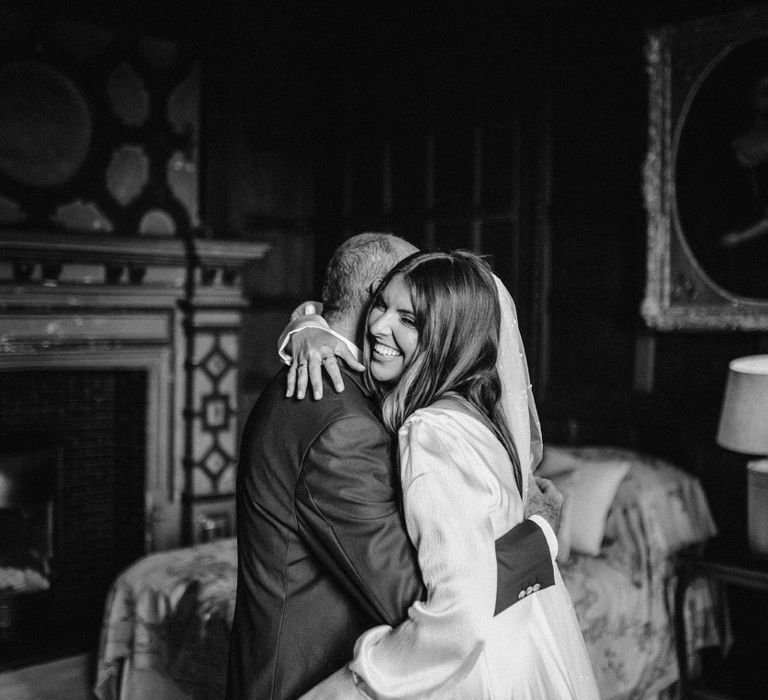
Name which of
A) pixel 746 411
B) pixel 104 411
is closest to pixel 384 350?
pixel 746 411

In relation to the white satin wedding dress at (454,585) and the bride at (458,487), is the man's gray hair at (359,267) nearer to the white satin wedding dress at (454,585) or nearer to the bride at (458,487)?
the bride at (458,487)

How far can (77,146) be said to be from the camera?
170 inches

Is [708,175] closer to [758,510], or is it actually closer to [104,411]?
[758,510]

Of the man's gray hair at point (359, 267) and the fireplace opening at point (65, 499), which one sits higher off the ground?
the man's gray hair at point (359, 267)

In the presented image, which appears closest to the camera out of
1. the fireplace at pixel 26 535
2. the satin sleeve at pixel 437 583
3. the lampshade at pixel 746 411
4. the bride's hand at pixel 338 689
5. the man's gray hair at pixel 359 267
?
the satin sleeve at pixel 437 583

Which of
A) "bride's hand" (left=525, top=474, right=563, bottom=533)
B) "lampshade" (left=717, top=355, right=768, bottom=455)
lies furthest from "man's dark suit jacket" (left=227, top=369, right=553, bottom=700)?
"lampshade" (left=717, top=355, right=768, bottom=455)

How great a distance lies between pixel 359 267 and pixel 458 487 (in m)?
0.52

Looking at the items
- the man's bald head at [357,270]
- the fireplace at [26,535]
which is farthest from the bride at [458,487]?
the fireplace at [26,535]

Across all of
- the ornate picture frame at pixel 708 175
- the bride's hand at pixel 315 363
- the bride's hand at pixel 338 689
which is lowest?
the bride's hand at pixel 338 689

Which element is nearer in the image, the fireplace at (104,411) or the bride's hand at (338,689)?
the bride's hand at (338,689)

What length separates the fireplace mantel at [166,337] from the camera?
165 inches

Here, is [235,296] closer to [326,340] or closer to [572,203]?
[572,203]

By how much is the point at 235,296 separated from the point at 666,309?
2.26m

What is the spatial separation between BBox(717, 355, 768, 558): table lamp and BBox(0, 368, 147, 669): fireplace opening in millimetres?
2913
